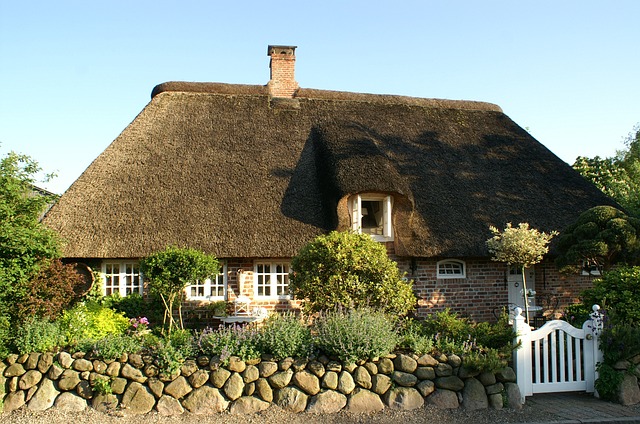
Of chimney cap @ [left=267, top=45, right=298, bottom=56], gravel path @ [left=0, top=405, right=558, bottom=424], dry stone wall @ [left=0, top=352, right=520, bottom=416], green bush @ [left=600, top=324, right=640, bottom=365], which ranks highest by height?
chimney cap @ [left=267, top=45, right=298, bottom=56]

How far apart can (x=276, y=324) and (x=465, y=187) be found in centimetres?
824

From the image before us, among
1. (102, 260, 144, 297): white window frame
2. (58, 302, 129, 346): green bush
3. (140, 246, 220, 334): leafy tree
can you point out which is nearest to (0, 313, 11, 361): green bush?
(58, 302, 129, 346): green bush

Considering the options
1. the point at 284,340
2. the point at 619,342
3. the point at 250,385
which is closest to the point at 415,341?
the point at 284,340

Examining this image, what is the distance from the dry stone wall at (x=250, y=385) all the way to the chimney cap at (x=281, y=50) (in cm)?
1201

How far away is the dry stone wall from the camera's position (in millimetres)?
7164

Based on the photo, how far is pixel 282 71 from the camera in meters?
17.2

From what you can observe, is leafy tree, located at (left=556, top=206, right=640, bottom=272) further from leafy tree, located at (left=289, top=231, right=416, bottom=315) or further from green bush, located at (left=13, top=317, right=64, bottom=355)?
green bush, located at (left=13, top=317, right=64, bottom=355)

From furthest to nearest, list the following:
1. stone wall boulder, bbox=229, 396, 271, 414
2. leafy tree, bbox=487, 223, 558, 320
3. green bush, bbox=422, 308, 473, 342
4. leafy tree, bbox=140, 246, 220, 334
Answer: leafy tree, bbox=487, 223, 558, 320
leafy tree, bbox=140, 246, 220, 334
green bush, bbox=422, 308, 473, 342
stone wall boulder, bbox=229, 396, 271, 414

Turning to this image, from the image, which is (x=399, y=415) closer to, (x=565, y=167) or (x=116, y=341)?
(x=116, y=341)

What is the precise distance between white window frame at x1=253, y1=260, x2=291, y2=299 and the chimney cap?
7.59m

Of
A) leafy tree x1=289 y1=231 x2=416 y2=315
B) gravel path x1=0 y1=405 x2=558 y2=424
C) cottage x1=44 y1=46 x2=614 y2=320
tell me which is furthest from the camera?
cottage x1=44 y1=46 x2=614 y2=320

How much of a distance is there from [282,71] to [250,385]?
1206 cm

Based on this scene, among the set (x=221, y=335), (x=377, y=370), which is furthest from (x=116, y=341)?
(x=377, y=370)

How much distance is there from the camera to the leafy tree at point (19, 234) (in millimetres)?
8016
